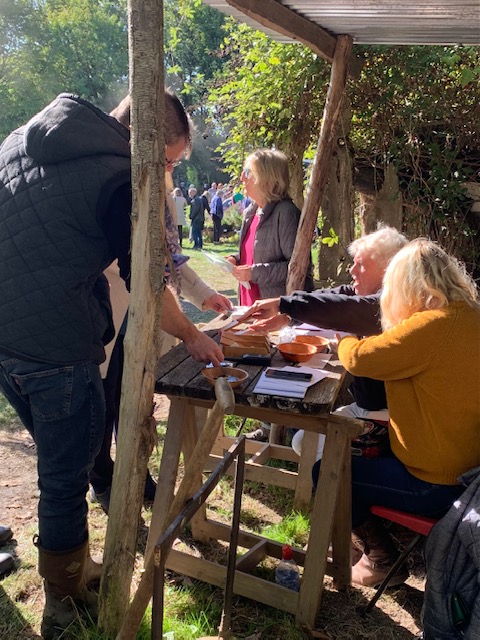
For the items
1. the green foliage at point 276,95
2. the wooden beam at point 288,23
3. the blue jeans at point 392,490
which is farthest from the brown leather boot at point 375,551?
the green foliage at point 276,95

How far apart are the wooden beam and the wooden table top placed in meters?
1.79

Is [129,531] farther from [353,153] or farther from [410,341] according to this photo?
[353,153]

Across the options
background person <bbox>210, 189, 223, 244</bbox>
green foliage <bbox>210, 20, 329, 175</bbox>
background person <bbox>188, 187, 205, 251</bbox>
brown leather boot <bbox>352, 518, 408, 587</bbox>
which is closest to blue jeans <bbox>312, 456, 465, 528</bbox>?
brown leather boot <bbox>352, 518, 408, 587</bbox>

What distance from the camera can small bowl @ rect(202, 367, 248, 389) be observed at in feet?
6.92

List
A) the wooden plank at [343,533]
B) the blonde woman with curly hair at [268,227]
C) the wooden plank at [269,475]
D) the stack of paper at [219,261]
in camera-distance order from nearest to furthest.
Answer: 1. the wooden plank at [343,533]
2. the wooden plank at [269,475]
3. the stack of paper at [219,261]
4. the blonde woman with curly hair at [268,227]

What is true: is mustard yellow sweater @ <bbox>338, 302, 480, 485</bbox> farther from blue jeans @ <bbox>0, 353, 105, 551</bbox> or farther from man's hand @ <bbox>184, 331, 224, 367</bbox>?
blue jeans @ <bbox>0, 353, 105, 551</bbox>

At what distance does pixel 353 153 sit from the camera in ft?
16.1

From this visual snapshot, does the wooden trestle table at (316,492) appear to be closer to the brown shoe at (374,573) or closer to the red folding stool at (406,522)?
the brown shoe at (374,573)

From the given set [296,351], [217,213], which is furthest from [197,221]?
[296,351]

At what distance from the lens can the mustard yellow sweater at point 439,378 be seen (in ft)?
6.43

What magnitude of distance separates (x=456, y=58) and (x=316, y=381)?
282 cm

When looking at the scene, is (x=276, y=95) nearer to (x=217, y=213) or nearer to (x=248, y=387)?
(x=248, y=387)

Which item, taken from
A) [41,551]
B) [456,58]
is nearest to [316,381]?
[41,551]

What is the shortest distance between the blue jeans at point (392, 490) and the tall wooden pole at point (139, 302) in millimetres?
866
